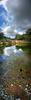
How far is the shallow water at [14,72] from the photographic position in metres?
1.74

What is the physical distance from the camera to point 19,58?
6.03 ft

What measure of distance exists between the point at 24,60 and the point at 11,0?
0.66 m

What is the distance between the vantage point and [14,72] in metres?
1.81

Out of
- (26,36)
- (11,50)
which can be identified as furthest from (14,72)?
(26,36)

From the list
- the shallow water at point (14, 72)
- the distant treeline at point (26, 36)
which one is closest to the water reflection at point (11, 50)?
the shallow water at point (14, 72)

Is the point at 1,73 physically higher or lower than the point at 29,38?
lower

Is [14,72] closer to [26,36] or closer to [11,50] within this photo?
[11,50]

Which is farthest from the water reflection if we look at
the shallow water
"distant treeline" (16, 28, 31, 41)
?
"distant treeline" (16, 28, 31, 41)

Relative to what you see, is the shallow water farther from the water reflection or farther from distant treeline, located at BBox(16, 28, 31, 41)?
distant treeline, located at BBox(16, 28, 31, 41)

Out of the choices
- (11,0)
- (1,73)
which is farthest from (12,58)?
(11,0)

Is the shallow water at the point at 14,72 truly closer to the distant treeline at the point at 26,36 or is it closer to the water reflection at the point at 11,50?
the water reflection at the point at 11,50

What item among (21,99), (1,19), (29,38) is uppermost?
(1,19)

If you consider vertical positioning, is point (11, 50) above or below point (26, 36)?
below

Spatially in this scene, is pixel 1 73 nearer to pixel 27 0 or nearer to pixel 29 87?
pixel 29 87
